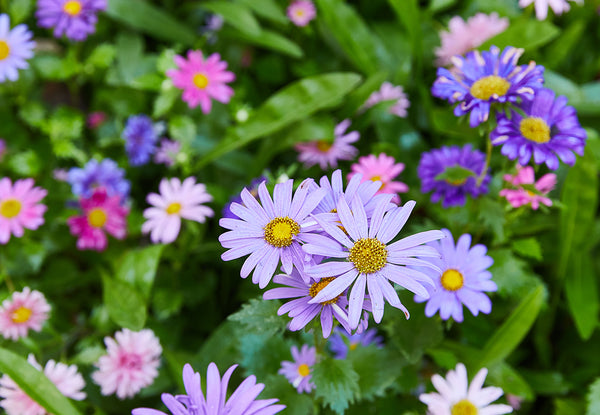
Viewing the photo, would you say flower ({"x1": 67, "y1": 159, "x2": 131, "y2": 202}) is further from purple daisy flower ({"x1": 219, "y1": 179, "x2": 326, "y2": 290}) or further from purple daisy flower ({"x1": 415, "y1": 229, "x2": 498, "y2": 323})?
purple daisy flower ({"x1": 415, "y1": 229, "x2": 498, "y2": 323})

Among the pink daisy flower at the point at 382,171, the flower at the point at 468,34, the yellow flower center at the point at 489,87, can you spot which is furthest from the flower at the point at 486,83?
the flower at the point at 468,34

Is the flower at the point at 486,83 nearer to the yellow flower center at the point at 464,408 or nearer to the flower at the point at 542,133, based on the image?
the flower at the point at 542,133

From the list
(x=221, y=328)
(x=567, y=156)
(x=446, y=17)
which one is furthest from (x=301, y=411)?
(x=446, y=17)

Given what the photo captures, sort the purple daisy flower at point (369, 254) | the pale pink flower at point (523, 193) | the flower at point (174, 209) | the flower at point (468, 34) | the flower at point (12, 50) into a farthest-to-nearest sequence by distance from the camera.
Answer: the flower at point (468, 34), the flower at point (12, 50), the flower at point (174, 209), the pale pink flower at point (523, 193), the purple daisy flower at point (369, 254)

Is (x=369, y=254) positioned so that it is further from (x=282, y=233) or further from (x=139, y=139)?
(x=139, y=139)

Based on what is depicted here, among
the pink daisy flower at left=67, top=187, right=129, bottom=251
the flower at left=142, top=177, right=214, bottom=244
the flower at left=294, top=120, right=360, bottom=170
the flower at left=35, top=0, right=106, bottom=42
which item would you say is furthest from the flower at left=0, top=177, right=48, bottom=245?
the flower at left=294, top=120, right=360, bottom=170

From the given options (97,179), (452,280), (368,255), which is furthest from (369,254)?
(97,179)
